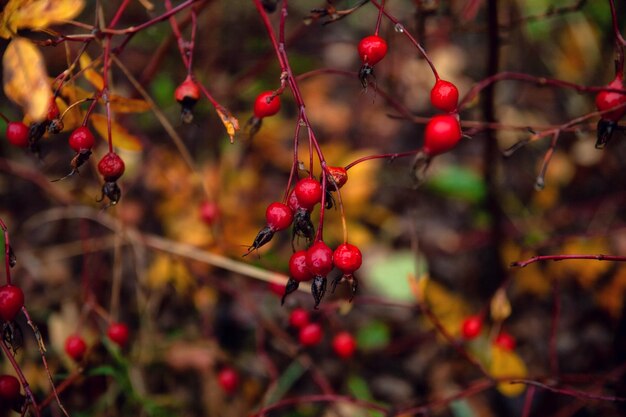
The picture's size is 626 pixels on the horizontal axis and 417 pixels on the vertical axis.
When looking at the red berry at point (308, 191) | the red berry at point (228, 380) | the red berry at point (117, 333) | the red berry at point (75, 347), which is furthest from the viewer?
the red berry at point (228, 380)

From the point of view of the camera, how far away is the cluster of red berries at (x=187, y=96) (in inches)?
34.4

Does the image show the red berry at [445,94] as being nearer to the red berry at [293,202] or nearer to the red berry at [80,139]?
the red berry at [293,202]

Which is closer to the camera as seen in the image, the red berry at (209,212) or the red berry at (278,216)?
the red berry at (278,216)

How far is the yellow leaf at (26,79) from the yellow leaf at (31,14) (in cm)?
2

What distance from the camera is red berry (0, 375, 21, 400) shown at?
0.92 meters

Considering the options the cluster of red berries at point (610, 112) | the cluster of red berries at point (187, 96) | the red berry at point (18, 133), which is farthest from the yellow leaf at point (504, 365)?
the red berry at point (18, 133)

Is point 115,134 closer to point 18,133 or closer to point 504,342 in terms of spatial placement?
point 18,133

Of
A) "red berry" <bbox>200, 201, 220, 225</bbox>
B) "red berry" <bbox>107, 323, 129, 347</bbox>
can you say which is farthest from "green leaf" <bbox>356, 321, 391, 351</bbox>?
"red berry" <bbox>107, 323, 129, 347</bbox>

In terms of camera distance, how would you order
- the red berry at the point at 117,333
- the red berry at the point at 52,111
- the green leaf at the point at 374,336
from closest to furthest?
the red berry at the point at 52,111 → the red berry at the point at 117,333 → the green leaf at the point at 374,336

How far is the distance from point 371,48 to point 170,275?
1.13 metres

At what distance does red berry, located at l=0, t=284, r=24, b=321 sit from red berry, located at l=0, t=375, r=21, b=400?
0.56 feet

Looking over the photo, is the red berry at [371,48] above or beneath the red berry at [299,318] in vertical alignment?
above

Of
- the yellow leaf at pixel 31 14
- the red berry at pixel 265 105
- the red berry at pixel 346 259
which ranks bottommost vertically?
the red berry at pixel 346 259

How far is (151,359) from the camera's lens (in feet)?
4.98
